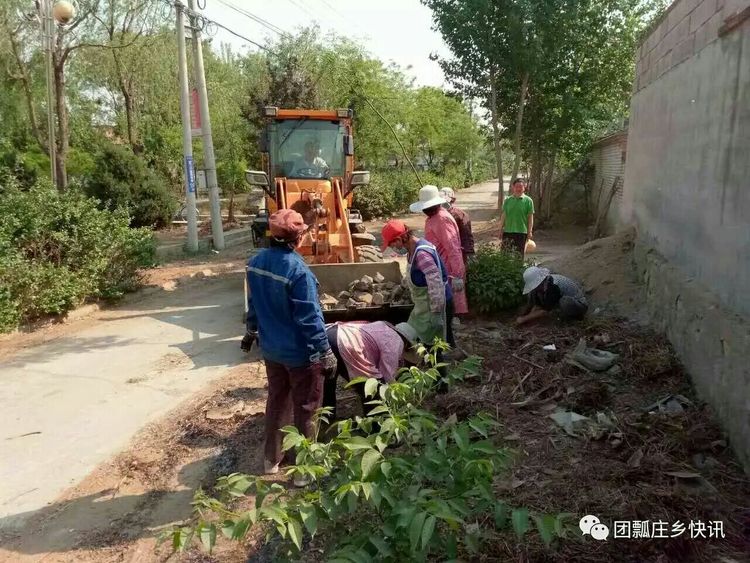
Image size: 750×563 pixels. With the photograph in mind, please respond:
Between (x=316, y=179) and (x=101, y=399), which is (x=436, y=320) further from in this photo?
(x=316, y=179)

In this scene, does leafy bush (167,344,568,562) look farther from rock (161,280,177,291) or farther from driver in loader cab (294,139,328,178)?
rock (161,280,177,291)

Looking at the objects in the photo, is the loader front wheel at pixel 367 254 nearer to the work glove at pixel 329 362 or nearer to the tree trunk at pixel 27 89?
the work glove at pixel 329 362

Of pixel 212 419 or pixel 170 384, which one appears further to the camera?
pixel 170 384

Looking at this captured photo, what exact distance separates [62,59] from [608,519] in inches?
695

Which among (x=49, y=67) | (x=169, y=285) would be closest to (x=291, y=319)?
(x=169, y=285)

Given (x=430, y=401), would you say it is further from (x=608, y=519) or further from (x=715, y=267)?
(x=715, y=267)

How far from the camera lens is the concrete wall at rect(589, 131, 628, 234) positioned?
40.8 feet

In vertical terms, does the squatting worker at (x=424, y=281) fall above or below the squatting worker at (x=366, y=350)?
A: above

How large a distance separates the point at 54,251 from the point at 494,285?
6024 millimetres

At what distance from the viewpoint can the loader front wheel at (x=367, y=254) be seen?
28.0 feet

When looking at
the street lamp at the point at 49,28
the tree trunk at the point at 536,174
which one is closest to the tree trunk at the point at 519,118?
the tree trunk at the point at 536,174

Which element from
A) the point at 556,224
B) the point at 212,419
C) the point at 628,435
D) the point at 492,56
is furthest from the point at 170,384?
the point at 556,224

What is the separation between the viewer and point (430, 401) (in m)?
4.76
